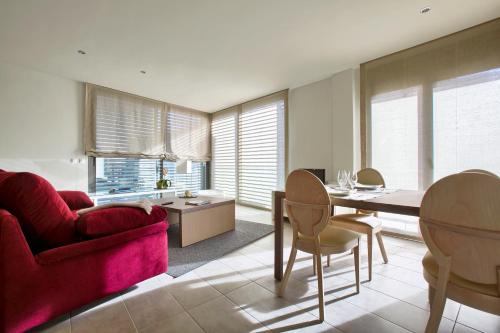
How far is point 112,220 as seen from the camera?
60.7 inches

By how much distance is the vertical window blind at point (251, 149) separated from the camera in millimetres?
4668

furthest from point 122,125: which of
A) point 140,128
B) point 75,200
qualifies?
point 75,200

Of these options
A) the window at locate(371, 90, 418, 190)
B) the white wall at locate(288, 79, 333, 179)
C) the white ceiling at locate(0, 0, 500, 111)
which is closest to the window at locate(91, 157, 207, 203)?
the white ceiling at locate(0, 0, 500, 111)

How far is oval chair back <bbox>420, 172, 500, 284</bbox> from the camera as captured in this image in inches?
32.5

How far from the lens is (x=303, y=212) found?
1517 millimetres

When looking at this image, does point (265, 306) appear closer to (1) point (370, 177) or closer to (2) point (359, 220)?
(2) point (359, 220)

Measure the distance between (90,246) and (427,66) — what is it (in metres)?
3.95

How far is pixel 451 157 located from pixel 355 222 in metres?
1.73

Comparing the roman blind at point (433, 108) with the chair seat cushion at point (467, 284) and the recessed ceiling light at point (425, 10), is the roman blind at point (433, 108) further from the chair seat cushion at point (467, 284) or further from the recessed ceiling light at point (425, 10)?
the chair seat cushion at point (467, 284)

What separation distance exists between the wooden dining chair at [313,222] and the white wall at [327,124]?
2145 mm

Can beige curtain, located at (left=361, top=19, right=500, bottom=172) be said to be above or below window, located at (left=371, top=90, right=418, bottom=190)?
above

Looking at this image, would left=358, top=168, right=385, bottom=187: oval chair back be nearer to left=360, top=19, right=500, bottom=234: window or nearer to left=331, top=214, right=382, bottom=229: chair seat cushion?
left=331, top=214, right=382, bottom=229: chair seat cushion

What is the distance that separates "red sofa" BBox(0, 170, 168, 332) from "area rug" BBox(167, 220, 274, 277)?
0.49m

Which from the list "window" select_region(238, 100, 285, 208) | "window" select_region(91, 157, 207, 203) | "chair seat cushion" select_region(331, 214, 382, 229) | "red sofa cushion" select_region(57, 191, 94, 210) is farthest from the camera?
"window" select_region(238, 100, 285, 208)
